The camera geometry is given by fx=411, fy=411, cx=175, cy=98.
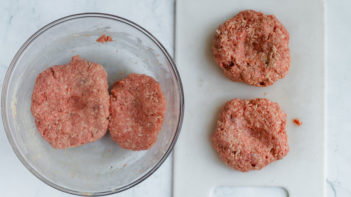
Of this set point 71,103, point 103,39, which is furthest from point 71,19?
point 71,103

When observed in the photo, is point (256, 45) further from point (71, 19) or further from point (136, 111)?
point (71, 19)

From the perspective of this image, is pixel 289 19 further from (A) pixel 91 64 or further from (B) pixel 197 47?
(A) pixel 91 64

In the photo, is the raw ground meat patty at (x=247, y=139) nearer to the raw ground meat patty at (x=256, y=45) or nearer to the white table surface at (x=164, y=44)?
the raw ground meat patty at (x=256, y=45)

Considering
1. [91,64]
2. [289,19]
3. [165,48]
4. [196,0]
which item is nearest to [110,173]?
[91,64]

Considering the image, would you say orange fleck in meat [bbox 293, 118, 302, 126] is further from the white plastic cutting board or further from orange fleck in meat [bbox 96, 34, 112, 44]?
orange fleck in meat [bbox 96, 34, 112, 44]

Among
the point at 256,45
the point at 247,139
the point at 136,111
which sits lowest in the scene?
the point at 247,139

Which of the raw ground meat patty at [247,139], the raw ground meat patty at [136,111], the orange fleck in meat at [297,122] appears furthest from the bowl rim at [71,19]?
the orange fleck in meat at [297,122]
